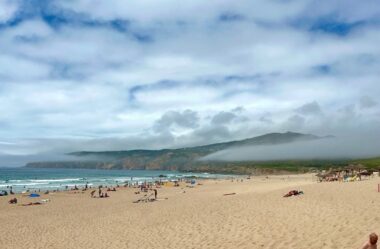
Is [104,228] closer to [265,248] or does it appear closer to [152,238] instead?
[152,238]

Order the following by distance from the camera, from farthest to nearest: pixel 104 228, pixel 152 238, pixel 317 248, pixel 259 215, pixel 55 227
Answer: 1. pixel 55 227
2. pixel 104 228
3. pixel 259 215
4. pixel 152 238
5. pixel 317 248

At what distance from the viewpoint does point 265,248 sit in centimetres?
1280

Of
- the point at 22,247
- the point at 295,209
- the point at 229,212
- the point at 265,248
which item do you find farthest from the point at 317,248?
the point at 22,247

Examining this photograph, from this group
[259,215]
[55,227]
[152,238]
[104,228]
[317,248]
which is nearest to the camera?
[317,248]

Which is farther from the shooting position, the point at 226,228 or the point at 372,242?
the point at 226,228

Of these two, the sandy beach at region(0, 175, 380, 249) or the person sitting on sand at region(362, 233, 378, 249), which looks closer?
the person sitting on sand at region(362, 233, 378, 249)

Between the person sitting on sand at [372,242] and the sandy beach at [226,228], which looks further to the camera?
the sandy beach at [226,228]

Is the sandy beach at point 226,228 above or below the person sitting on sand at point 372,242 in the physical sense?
below

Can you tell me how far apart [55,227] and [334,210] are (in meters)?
15.8

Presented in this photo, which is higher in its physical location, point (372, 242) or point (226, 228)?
point (372, 242)

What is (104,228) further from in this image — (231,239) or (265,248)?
(265,248)

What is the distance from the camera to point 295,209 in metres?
20.6

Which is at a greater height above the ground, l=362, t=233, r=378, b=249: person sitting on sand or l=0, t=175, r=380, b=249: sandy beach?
l=362, t=233, r=378, b=249: person sitting on sand

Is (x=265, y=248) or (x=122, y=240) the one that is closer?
(x=265, y=248)
